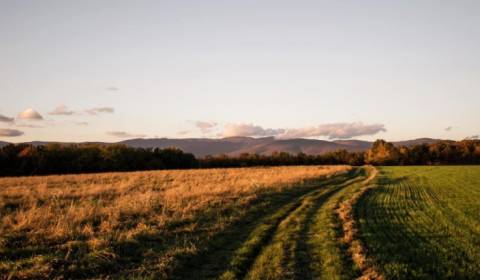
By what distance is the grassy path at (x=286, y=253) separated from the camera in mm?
8445

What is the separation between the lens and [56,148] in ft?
225

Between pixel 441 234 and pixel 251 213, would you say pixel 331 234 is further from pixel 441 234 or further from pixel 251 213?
pixel 251 213

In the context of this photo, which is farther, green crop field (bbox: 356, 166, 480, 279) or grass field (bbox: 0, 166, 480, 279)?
green crop field (bbox: 356, 166, 480, 279)

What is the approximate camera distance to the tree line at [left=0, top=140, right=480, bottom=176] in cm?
6109

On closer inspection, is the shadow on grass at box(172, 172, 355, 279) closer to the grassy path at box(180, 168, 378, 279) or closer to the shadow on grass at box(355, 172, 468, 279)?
the grassy path at box(180, 168, 378, 279)

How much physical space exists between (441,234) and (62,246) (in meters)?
11.9

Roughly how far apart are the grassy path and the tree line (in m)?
57.6

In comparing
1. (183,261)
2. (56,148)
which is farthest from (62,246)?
(56,148)

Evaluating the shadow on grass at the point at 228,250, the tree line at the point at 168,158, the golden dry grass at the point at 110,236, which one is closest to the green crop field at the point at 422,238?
the shadow on grass at the point at 228,250

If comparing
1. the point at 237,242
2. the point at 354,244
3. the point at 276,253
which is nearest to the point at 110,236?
the point at 237,242

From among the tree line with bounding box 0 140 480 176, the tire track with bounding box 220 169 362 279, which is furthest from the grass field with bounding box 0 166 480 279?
the tree line with bounding box 0 140 480 176

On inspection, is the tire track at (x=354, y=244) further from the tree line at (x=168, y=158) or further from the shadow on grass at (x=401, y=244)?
the tree line at (x=168, y=158)

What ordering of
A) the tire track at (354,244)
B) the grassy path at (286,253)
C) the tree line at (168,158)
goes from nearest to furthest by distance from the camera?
the tire track at (354,244) < the grassy path at (286,253) < the tree line at (168,158)

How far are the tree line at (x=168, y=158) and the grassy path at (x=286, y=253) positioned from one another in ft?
189
